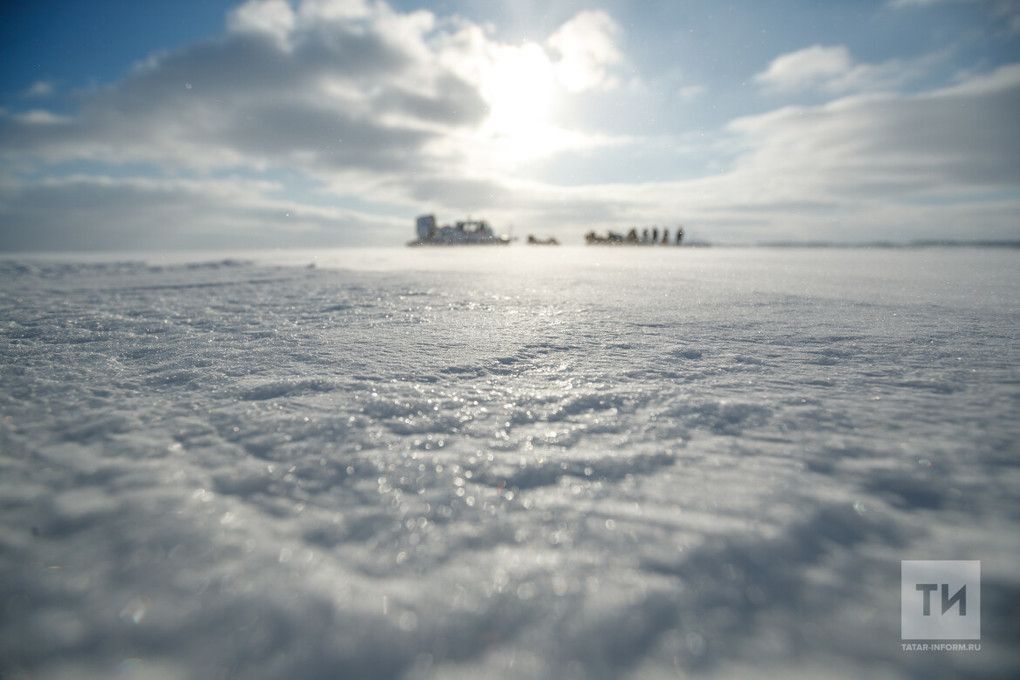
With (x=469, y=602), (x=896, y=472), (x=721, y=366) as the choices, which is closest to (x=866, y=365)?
(x=721, y=366)

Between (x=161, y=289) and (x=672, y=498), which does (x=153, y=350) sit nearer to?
(x=672, y=498)

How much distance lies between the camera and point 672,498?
3.52 feet

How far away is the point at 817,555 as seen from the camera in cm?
89

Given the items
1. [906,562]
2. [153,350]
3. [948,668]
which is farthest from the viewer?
[153,350]

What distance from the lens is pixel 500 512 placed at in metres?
1.04

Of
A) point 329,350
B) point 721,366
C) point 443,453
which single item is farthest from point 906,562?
point 329,350

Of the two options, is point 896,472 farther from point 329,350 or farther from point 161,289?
point 161,289

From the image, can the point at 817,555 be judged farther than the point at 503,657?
Yes

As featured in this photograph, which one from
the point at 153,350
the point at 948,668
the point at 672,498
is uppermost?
the point at 153,350

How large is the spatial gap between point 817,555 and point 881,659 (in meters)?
0.20

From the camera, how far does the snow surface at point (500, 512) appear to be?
2.42ft

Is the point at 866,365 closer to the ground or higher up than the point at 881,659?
higher up

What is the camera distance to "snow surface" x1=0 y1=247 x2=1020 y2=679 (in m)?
0.74

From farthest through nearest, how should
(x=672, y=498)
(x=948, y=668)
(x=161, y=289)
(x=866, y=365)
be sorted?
(x=161, y=289) → (x=866, y=365) → (x=672, y=498) → (x=948, y=668)
